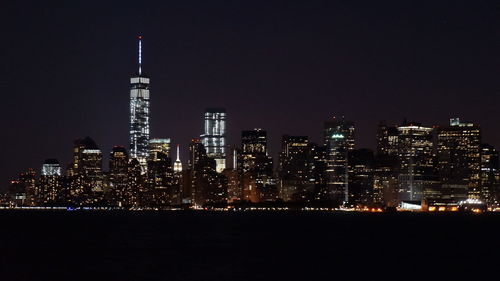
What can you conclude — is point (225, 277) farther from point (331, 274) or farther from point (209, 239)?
point (209, 239)

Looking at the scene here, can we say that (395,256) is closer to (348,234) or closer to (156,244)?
(156,244)

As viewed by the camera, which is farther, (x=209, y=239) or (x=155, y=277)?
(x=209, y=239)

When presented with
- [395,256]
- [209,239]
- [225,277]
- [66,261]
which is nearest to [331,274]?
[225,277]

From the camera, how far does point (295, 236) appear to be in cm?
14262

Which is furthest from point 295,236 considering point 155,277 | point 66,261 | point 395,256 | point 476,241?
point 155,277

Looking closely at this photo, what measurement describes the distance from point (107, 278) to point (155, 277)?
4.18 m

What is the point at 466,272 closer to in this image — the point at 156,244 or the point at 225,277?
the point at 225,277

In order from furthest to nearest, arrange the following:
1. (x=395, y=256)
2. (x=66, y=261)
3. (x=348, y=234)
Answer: (x=348, y=234) → (x=395, y=256) → (x=66, y=261)

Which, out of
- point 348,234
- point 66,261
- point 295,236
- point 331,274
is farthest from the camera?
point 348,234

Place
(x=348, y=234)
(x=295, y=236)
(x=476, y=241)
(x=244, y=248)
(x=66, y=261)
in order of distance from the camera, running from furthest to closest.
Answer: (x=348, y=234) → (x=295, y=236) → (x=476, y=241) → (x=244, y=248) → (x=66, y=261)

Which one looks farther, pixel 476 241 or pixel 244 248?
pixel 476 241

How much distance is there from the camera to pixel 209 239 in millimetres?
134500

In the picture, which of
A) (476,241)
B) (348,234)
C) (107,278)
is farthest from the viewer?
(348,234)

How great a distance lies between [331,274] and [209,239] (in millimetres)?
56512
